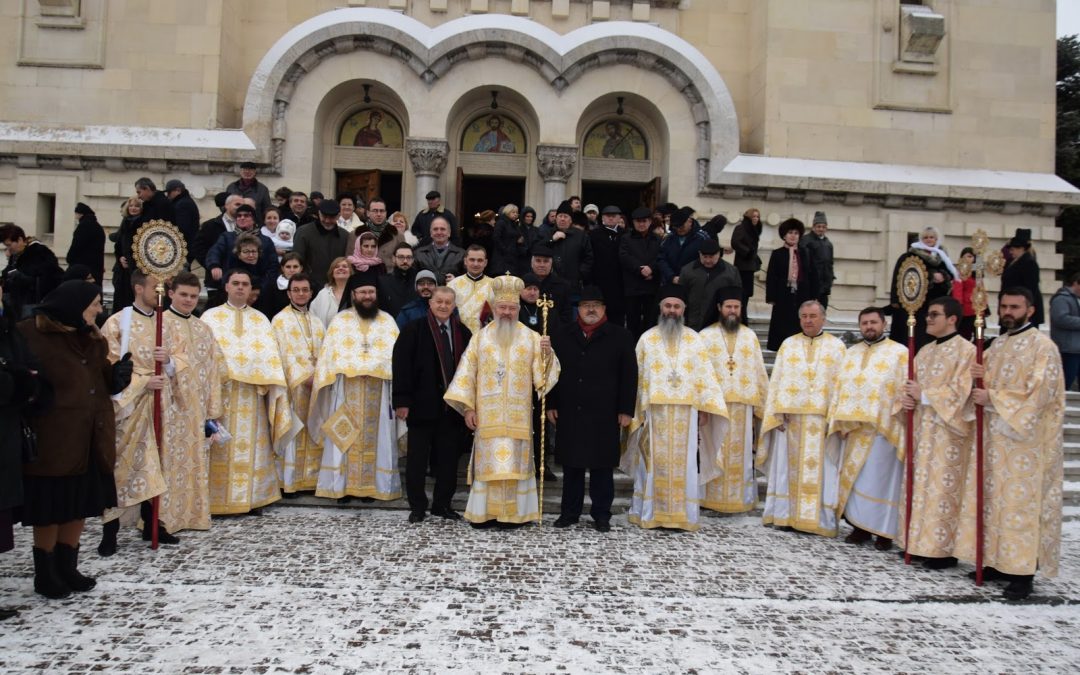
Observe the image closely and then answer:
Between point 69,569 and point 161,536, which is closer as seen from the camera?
point 69,569

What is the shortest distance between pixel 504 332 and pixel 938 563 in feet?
13.0

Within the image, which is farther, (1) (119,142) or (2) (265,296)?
(1) (119,142)

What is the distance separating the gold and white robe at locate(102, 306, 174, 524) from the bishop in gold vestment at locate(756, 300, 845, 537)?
5.23 meters

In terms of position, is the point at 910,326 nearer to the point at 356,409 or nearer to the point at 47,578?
the point at 356,409

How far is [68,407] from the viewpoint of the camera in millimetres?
4844

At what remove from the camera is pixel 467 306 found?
26.4ft

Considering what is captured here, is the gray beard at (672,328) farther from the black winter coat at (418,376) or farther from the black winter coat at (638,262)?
the black winter coat at (638,262)

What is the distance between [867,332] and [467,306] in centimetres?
388

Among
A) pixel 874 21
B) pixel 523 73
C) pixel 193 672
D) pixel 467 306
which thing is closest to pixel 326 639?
pixel 193 672

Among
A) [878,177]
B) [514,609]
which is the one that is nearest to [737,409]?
[514,609]

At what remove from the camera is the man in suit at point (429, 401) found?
6.78 metres

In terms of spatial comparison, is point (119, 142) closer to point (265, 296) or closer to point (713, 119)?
point (265, 296)

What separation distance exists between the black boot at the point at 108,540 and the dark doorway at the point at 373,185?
816cm

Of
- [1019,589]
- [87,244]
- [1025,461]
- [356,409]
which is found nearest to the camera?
[1019,589]
